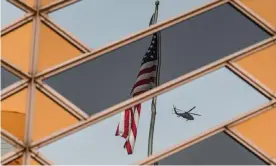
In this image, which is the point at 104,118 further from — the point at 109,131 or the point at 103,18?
the point at 103,18

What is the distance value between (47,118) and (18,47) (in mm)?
927

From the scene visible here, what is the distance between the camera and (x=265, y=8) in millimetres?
10484

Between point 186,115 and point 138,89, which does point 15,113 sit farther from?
point 186,115

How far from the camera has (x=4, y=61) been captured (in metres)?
9.82

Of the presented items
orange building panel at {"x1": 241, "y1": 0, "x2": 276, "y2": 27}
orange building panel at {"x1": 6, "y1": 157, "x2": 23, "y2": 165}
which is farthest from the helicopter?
orange building panel at {"x1": 6, "y1": 157, "x2": 23, "y2": 165}

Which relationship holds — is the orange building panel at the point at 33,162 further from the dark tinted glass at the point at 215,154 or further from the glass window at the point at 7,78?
the dark tinted glass at the point at 215,154

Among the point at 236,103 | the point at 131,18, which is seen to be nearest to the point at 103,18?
the point at 131,18

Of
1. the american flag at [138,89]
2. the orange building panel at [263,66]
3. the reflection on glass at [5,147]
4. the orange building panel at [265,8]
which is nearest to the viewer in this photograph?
the reflection on glass at [5,147]

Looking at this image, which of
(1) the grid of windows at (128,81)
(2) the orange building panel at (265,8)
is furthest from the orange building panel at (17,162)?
(2) the orange building panel at (265,8)

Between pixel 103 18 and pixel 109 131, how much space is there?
55.5 inches

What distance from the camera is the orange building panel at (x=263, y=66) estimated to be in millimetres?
10195

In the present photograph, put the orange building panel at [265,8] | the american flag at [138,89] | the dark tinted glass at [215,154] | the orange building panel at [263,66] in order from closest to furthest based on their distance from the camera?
the dark tinted glass at [215,154], the american flag at [138,89], the orange building panel at [263,66], the orange building panel at [265,8]

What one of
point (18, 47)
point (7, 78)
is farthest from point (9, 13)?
point (7, 78)

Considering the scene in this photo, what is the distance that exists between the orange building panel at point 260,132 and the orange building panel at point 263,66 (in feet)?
1.48
